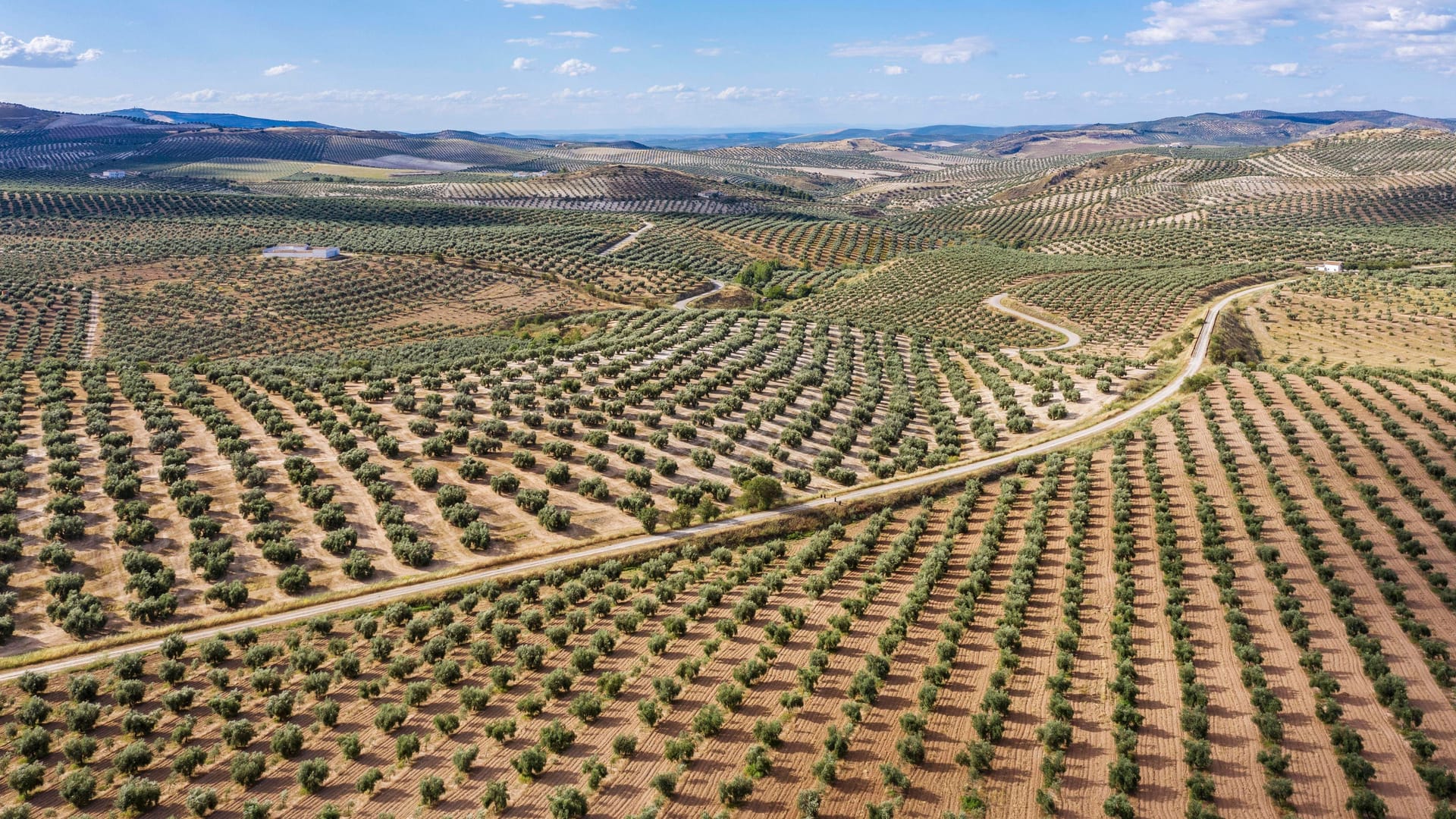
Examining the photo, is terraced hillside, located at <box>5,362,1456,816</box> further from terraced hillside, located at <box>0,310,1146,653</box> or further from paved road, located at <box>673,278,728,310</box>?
paved road, located at <box>673,278,728,310</box>

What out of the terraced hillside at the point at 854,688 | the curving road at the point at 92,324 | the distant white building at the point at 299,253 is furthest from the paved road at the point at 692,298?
the terraced hillside at the point at 854,688

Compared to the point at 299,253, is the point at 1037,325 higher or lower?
lower

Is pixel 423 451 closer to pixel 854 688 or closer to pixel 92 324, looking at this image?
pixel 854 688

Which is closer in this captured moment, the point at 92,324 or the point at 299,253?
the point at 92,324

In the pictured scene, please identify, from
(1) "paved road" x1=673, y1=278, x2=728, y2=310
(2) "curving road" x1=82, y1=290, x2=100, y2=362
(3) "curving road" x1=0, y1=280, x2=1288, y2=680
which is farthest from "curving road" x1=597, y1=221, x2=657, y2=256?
(3) "curving road" x1=0, y1=280, x2=1288, y2=680

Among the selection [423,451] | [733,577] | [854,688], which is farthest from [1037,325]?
[854,688]

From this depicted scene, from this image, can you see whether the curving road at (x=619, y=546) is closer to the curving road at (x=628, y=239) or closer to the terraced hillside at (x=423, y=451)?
the terraced hillside at (x=423, y=451)

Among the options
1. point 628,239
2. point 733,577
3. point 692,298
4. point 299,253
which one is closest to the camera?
point 733,577

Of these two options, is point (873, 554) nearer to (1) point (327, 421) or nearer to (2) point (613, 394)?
(2) point (613, 394)
